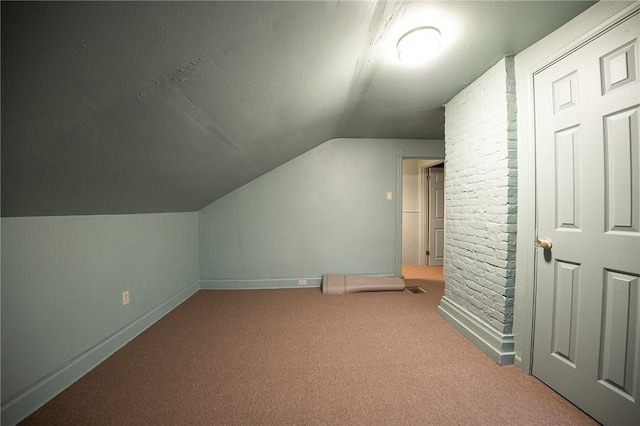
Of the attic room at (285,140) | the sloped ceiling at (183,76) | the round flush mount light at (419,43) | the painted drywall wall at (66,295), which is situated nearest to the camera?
the sloped ceiling at (183,76)

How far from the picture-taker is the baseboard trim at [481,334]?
167 cm

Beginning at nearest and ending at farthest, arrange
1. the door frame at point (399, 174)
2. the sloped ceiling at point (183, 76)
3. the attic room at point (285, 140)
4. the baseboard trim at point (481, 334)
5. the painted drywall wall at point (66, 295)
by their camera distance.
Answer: the sloped ceiling at point (183, 76) < the attic room at point (285, 140) < the painted drywall wall at point (66, 295) < the baseboard trim at point (481, 334) < the door frame at point (399, 174)

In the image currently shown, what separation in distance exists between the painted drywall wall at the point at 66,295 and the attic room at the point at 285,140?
0.04ft

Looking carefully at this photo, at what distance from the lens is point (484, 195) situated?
1.88 metres

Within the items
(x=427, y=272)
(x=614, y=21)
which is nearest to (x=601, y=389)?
(x=614, y=21)

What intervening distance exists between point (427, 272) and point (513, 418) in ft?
10.1

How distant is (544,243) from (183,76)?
2245 millimetres

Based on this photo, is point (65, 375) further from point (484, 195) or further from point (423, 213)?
point (423, 213)

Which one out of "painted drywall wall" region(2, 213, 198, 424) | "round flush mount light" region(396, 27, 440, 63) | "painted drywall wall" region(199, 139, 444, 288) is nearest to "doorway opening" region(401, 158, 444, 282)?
"painted drywall wall" region(199, 139, 444, 288)

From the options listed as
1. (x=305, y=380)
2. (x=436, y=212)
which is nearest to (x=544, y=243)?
(x=305, y=380)

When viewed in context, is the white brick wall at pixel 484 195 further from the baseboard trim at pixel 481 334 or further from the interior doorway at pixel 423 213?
the interior doorway at pixel 423 213

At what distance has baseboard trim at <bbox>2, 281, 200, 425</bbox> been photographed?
1206 millimetres

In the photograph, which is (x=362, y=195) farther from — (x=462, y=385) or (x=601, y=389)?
(x=601, y=389)

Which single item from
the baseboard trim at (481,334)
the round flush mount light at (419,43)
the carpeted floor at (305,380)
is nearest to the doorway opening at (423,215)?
the baseboard trim at (481,334)
